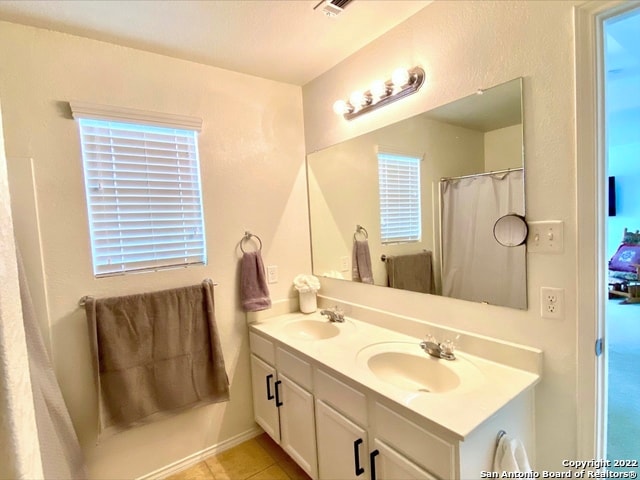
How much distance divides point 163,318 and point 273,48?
5.42ft

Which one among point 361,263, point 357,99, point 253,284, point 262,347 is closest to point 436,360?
point 361,263

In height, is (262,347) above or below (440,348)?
below

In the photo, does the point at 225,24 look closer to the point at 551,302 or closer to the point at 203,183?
the point at 203,183

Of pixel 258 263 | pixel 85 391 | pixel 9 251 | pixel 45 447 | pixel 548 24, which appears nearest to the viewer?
A: pixel 9 251

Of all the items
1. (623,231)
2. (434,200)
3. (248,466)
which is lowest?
(248,466)

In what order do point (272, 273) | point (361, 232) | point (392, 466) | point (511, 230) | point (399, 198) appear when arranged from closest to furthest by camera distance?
point (392, 466) → point (511, 230) → point (399, 198) → point (361, 232) → point (272, 273)

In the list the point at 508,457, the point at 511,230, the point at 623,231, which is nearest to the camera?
the point at 508,457

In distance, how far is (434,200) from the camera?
164 cm

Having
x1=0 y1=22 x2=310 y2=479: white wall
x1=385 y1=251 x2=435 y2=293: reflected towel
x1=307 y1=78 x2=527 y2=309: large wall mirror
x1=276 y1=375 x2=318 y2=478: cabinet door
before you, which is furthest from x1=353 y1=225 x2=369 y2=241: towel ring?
x1=276 y1=375 x2=318 y2=478: cabinet door

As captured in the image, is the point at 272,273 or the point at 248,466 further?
the point at 272,273

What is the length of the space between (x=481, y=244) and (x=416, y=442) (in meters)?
0.87

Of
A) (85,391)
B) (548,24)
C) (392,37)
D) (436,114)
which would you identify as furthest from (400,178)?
(85,391)

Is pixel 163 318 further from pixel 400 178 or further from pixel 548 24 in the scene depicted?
pixel 548 24

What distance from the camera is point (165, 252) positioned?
187 centimetres
